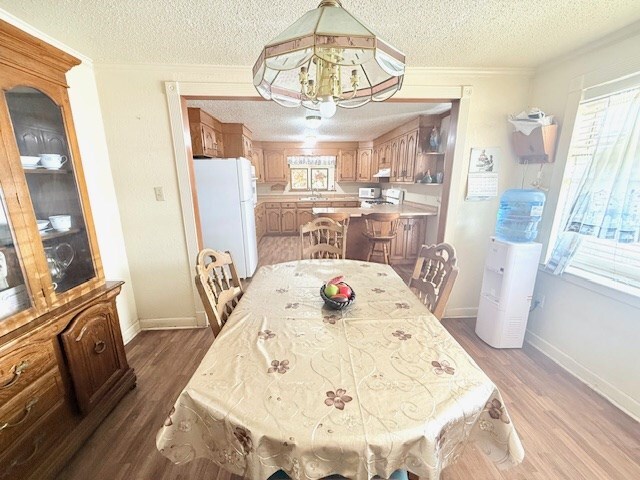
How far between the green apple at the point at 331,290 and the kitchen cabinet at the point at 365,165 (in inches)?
211

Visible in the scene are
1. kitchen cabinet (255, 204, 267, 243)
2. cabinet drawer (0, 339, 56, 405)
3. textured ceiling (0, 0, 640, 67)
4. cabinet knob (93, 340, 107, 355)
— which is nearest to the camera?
cabinet drawer (0, 339, 56, 405)

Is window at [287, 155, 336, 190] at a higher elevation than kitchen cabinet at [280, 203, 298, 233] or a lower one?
higher

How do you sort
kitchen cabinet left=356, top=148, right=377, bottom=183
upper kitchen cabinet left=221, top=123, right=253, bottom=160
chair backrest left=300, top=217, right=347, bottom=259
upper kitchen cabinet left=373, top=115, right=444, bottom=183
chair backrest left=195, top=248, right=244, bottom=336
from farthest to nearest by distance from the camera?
kitchen cabinet left=356, top=148, right=377, bottom=183 → upper kitchen cabinet left=221, top=123, right=253, bottom=160 → upper kitchen cabinet left=373, top=115, right=444, bottom=183 → chair backrest left=300, top=217, right=347, bottom=259 → chair backrest left=195, top=248, right=244, bottom=336

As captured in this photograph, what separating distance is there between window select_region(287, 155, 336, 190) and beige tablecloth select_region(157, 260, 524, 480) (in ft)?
19.6

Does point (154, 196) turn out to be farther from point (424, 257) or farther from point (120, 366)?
point (424, 257)

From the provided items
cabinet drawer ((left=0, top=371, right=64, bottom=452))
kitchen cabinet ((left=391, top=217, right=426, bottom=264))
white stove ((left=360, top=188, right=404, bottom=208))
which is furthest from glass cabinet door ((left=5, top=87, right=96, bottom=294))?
white stove ((left=360, top=188, right=404, bottom=208))

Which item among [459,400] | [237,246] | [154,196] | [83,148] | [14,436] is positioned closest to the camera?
[459,400]

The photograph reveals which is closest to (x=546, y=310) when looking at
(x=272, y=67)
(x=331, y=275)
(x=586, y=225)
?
(x=586, y=225)

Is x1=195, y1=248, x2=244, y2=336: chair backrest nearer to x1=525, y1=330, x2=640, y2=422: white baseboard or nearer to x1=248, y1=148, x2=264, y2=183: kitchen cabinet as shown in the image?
x1=525, y1=330, x2=640, y2=422: white baseboard

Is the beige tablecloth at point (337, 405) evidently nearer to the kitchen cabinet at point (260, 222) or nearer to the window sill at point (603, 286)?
the window sill at point (603, 286)

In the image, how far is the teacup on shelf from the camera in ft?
4.57

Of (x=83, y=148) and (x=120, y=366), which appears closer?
(x=120, y=366)

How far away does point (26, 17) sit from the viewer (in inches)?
56.9

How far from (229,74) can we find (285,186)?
479 centimetres
